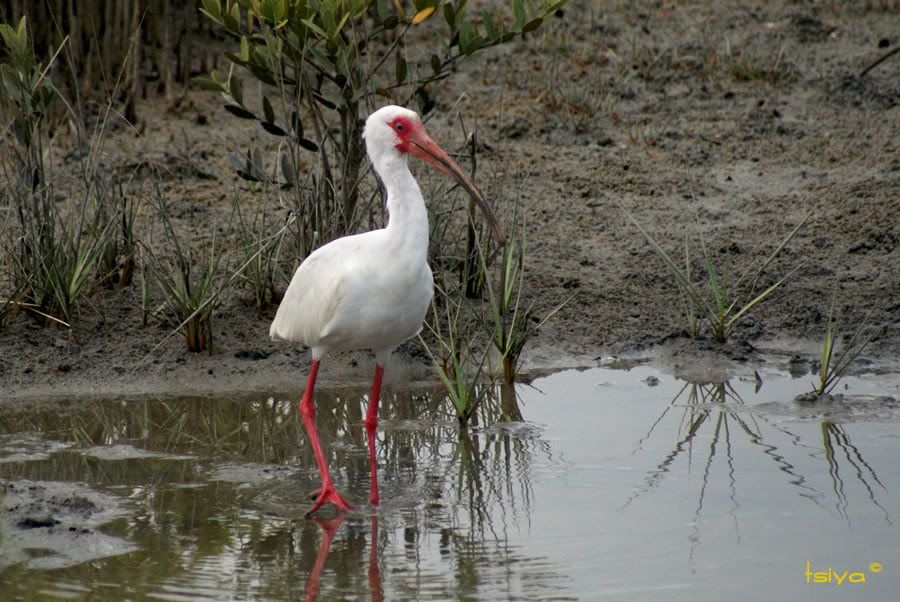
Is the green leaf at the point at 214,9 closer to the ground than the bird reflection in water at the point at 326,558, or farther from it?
farther from it

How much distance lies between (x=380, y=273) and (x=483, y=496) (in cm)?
98

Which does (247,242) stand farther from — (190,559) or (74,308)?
(190,559)

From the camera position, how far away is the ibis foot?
516 cm

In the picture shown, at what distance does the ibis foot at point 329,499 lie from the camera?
5160 millimetres

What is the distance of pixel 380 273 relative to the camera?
5215 mm

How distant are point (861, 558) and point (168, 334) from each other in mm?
3829

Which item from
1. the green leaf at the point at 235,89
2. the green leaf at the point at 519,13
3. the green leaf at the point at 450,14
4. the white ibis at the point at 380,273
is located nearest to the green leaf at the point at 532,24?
the green leaf at the point at 519,13

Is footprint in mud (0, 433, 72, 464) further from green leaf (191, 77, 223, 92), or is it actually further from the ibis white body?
green leaf (191, 77, 223, 92)

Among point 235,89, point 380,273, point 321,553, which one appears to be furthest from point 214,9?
point 321,553

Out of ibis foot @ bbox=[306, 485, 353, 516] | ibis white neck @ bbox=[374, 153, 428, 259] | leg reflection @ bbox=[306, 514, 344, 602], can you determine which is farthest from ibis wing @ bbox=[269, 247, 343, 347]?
leg reflection @ bbox=[306, 514, 344, 602]

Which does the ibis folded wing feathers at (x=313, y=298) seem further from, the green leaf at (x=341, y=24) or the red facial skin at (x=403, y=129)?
the green leaf at (x=341, y=24)

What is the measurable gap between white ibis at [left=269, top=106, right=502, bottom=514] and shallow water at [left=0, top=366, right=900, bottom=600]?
0.36 meters

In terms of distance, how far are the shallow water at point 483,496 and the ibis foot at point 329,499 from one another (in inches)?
2.5

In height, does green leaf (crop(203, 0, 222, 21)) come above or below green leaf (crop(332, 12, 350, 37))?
above
